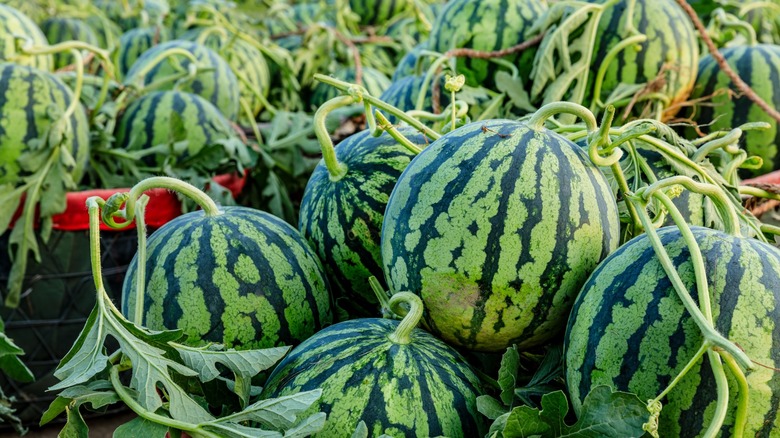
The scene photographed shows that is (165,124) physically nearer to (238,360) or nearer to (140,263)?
(140,263)

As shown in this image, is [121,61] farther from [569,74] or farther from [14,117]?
[569,74]

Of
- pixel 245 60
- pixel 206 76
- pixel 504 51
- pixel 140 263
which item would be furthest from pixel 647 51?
pixel 245 60

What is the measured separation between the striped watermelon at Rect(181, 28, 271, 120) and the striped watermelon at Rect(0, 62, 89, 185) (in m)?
1.16

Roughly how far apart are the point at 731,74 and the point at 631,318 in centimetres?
131

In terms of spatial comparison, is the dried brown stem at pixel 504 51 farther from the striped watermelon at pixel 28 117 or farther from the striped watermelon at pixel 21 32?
the striped watermelon at pixel 21 32

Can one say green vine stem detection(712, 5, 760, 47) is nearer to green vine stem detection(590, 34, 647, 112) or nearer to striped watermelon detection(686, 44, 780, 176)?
striped watermelon detection(686, 44, 780, 176)

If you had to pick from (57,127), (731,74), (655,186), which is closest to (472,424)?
(655,186)

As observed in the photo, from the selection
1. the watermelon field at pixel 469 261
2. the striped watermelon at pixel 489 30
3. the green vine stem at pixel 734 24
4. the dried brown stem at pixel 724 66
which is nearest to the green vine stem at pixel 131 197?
the watermelon field at pixel 469 261

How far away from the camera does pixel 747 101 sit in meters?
2.61

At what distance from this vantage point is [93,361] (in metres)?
1.36

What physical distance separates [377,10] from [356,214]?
180 inches

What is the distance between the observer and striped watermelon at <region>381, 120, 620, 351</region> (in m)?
1.34

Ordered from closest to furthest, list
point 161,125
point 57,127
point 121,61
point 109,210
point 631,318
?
point 631,318 → point 109,210 → point 57,127 → point 161,125 → point 121,61

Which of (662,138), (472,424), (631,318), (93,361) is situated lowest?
(472,424)
